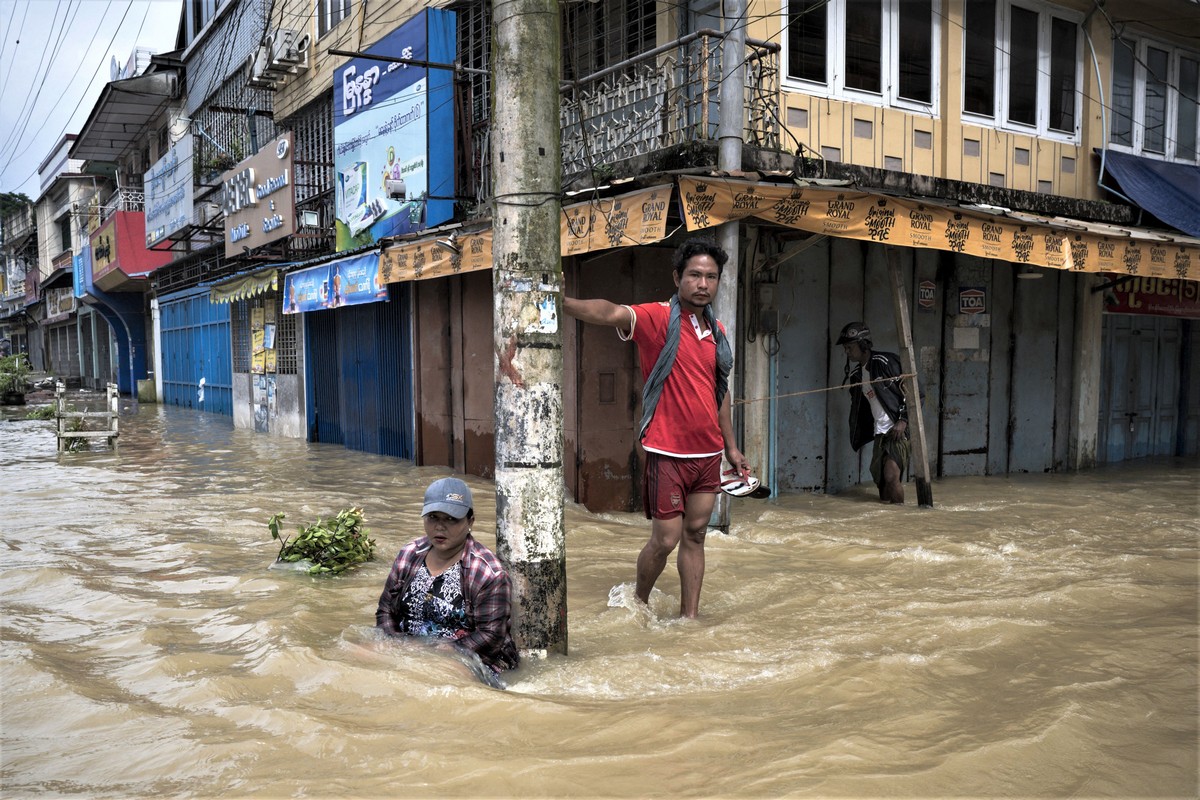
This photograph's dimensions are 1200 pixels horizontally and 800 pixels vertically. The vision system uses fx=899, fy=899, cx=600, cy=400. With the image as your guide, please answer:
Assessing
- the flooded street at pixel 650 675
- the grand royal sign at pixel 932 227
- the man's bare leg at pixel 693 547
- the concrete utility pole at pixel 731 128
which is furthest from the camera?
the concrete utility pole at pixel 731 128

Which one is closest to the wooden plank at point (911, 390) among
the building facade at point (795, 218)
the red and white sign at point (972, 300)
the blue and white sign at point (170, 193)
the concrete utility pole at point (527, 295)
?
the building facade at point (795, 218)

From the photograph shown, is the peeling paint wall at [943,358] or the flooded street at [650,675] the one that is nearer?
the flooded street at [650,675]

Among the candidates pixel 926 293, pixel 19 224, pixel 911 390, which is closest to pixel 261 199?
pixel 926 293

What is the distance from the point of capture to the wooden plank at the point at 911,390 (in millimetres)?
8688

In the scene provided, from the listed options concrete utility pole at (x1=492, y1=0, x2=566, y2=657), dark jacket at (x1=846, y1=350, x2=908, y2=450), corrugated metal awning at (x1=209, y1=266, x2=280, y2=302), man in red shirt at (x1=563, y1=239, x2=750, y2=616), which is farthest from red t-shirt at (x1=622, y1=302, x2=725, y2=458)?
corrugated metal awning at (x1=209, y1=266, x2=280, y2=302)

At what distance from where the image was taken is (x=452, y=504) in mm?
3693

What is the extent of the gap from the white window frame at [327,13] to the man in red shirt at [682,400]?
13061 mm

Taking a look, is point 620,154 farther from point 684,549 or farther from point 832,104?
point 684,549

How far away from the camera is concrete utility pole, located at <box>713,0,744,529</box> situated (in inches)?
293

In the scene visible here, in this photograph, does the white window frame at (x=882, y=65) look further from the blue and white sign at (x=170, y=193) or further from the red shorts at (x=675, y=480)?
the blue and white sign at (x=170, y=193)

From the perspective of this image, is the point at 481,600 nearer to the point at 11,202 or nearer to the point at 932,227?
the point at 932,227

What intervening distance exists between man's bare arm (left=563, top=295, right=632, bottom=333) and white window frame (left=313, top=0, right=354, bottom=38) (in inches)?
521

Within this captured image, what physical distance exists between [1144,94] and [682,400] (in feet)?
38.6

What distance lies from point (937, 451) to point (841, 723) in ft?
26.3
